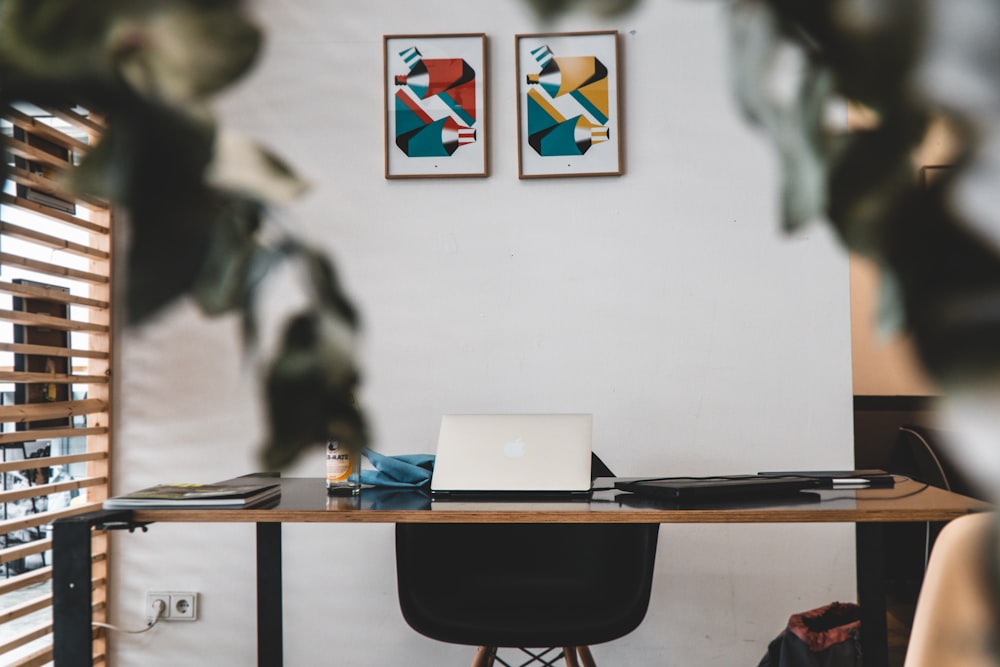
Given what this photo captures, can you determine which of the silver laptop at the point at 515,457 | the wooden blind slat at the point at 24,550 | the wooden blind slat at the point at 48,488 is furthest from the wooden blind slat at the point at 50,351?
the silver laptop at the point at 515,457

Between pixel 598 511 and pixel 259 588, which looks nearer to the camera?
pixel 598 511

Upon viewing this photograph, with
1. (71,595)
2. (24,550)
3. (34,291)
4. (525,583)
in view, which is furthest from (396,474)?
(34,291)

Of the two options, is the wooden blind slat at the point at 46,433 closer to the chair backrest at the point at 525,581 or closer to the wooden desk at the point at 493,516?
the wooden desk at the point at 493,516

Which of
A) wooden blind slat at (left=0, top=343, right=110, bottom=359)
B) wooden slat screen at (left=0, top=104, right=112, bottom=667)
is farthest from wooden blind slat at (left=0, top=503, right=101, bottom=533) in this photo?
wooden blind slat at (left=0, top=343, right=110, bottom=359)

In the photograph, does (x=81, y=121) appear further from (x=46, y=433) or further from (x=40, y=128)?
(x=46, y=433)

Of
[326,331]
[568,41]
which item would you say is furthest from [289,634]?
[326,331]

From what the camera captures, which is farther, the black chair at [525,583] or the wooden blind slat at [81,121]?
the black chair at [525,583]

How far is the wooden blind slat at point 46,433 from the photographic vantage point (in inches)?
87.2

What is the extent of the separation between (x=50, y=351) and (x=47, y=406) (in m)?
0.16

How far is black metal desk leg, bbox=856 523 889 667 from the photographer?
1609mm

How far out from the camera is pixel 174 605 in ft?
8.65

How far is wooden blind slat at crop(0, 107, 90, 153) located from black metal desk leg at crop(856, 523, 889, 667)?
5.45 ft

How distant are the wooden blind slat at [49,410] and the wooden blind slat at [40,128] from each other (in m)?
2.30

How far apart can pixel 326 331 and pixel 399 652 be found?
→ 2.54 metres
